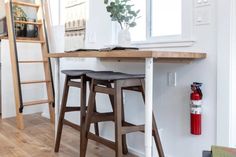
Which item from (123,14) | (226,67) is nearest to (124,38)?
(123,14)

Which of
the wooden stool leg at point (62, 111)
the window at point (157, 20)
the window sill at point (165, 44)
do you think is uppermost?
the window at point (157, 20)

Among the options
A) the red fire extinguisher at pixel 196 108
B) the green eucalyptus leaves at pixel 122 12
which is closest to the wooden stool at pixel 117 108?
the red fire extinguisher at pixel 196 108

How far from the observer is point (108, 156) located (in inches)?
96.7

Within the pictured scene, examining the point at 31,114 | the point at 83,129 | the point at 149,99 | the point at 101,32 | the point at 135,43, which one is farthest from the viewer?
the point at 31,114

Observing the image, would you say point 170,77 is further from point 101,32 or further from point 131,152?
point 101,32

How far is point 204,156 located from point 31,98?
378 centimetres

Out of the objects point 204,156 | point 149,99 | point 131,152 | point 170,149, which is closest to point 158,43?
point 149,99

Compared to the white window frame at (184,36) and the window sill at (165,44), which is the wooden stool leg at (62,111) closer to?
the window sill at (165,44)

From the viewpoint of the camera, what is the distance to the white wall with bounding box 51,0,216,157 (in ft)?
6.20

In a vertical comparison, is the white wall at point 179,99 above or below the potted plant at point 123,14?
below

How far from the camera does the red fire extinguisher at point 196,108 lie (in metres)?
1.89

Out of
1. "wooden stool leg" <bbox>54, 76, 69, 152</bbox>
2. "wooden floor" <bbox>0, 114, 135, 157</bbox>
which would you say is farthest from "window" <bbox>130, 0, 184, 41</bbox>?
"wooden floor" <bbox>0, 114, 135, 157</bbox>

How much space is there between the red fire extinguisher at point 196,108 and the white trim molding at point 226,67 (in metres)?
0.14

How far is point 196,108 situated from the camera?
74.6 inches
